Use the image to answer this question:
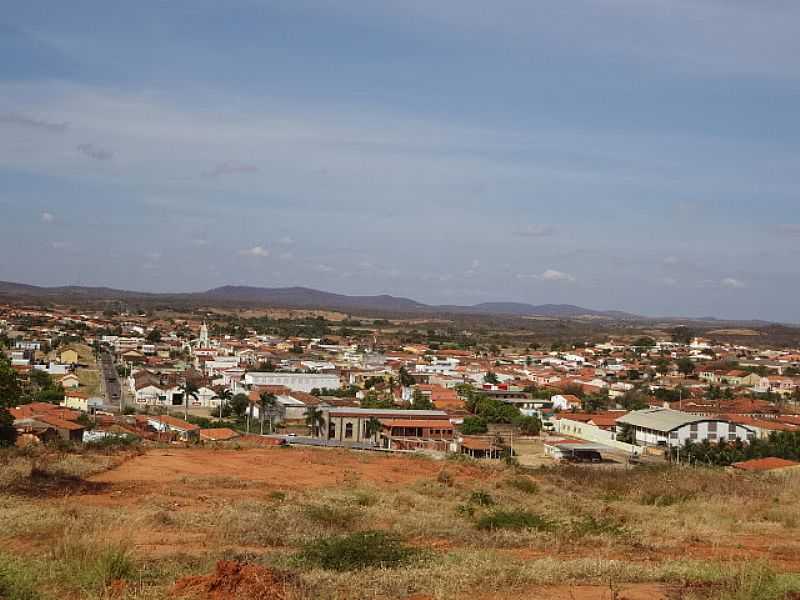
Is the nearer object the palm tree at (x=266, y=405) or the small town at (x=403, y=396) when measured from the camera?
the small town at (x=403, y=396)

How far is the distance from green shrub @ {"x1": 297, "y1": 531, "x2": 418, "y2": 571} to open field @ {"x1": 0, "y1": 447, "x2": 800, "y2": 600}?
37 mm

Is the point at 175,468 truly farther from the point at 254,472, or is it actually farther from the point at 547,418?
the point at 547,418

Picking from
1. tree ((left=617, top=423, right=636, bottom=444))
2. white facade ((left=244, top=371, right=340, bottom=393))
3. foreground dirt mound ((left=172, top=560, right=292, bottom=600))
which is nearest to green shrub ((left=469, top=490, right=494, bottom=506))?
foreground dirt mound ((left=172, top=560, right=292, bottom=600))

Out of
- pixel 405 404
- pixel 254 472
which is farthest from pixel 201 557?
pixel 405 404

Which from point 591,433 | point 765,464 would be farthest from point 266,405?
point 765,464

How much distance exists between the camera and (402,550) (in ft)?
35.9

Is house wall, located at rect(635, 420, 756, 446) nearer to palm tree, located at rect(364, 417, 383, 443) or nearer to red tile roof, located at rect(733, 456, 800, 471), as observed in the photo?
red tile roof, located at rect(733, 456, 800, 471)

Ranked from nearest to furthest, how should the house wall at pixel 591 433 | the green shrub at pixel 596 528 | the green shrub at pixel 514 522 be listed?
the green shrub at pixel 596 528 < the green shrub at pixel 514 522 < the house wall at pixel 591 433

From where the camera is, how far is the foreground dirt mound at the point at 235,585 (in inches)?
309

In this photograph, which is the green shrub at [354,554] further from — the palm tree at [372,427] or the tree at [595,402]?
the tree at [595,402]

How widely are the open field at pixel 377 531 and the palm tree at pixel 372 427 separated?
17.3 m

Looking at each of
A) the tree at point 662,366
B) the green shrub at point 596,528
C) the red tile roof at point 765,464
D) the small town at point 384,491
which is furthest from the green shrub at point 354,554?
the tree at point 662,366

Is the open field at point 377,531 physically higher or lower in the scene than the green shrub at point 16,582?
lower

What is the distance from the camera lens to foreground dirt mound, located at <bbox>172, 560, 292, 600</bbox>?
25.8ft
